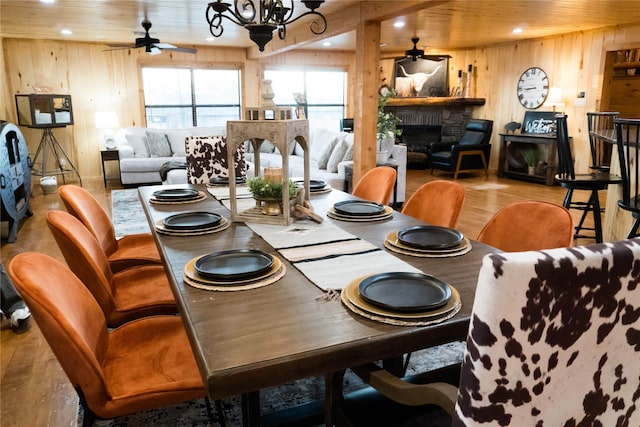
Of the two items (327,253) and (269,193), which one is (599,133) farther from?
(327,253)

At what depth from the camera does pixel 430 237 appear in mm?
1822

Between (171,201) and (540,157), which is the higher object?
(171,201)

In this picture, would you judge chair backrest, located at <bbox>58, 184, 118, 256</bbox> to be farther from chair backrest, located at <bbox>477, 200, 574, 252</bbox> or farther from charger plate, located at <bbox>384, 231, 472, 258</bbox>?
chair backrest, located at <bbox>477, 200, 574, 252</bbox>

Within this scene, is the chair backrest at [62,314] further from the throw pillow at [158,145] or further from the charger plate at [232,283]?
the throw pillow at [158,145]

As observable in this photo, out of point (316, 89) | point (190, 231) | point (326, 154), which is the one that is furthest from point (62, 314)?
point (316, 89)

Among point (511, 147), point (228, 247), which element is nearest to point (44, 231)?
point (228, 247)

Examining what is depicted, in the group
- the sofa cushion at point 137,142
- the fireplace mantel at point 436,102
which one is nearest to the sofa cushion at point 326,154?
the sofa cushion at point 137,142

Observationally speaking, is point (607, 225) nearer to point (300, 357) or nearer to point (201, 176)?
point (201, 176)

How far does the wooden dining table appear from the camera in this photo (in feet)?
3.26

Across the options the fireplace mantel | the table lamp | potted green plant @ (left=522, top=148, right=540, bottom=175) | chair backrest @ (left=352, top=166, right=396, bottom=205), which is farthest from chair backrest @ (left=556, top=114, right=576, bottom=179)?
the table lamp

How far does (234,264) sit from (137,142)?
684 centimetres

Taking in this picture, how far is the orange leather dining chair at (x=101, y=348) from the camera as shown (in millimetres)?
1190

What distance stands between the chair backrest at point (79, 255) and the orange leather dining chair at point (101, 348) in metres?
0.15

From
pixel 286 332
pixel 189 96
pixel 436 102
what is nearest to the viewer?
pixel 286 332
